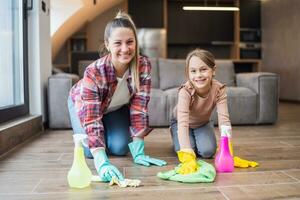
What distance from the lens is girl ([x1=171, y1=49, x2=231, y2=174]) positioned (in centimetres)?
170

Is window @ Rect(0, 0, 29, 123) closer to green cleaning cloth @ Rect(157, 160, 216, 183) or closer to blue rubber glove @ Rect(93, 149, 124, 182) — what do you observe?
blue rubber glove @ Rect(93, 149, 124, 182)

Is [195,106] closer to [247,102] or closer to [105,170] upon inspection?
[105,170]

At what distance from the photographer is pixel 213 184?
142 cm

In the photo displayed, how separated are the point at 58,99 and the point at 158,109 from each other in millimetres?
874

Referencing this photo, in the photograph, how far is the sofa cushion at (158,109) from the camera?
3.19 metres

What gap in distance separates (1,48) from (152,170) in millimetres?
1493

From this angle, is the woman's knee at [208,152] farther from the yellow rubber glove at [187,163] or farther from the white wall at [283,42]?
the white wall at [283,42]

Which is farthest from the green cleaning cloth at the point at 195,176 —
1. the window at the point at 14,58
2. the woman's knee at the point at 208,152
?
the window at the point at 14,58

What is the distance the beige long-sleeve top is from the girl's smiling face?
6cm

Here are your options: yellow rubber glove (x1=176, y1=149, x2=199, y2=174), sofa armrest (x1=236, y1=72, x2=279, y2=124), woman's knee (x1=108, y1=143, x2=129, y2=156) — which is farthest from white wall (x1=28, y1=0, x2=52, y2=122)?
sofa armrest (x1=236, y1=72, x2=279, y2=124)

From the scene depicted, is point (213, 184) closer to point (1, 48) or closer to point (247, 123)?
point (1, 48)

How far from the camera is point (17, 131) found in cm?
226

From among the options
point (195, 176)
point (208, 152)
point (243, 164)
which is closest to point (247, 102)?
point (208, 152)

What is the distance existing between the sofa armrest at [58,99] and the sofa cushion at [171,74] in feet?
3.36
